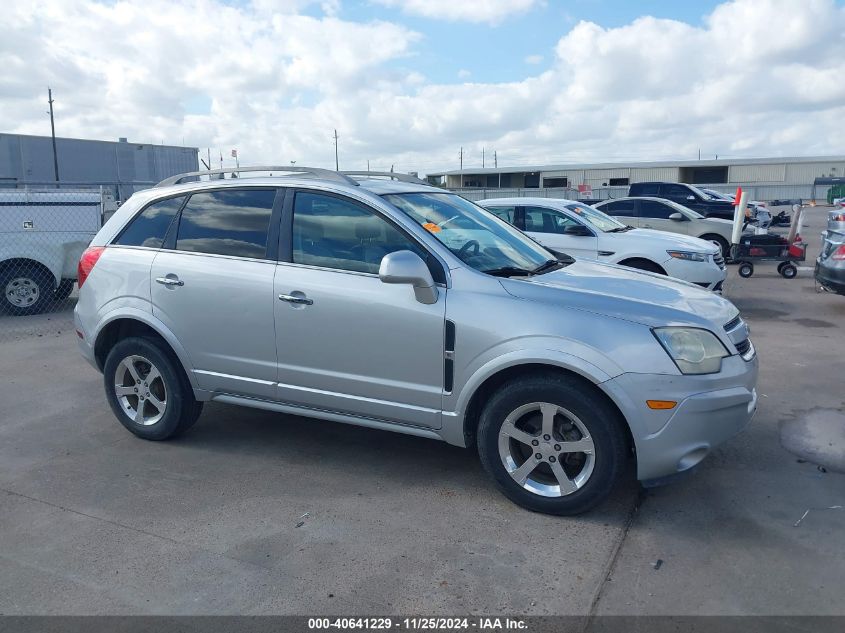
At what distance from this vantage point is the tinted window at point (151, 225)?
5113mm

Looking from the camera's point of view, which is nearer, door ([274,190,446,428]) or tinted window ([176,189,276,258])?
door ([274,190,446,428])

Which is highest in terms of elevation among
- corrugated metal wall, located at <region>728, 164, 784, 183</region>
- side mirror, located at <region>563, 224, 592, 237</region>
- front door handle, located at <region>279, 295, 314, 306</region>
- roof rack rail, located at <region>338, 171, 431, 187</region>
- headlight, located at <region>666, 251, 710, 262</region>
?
corrugated metal wall, located at <region>728, 164, 784, 183</region>

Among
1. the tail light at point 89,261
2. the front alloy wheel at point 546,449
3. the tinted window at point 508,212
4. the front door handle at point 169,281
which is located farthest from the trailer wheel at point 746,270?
the tail light at point 89,261

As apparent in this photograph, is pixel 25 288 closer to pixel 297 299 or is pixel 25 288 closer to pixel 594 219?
pixel 297 299

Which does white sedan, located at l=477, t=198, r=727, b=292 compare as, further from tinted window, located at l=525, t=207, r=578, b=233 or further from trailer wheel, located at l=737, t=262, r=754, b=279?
trailer wheel, located at l=737, t=262, r=754, b=279

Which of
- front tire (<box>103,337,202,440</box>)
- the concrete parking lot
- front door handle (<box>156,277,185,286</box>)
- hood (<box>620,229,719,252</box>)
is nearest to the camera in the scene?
the concrete parking lot

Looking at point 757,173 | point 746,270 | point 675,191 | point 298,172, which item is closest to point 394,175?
point 298,172

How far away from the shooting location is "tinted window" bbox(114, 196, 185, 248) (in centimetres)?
511

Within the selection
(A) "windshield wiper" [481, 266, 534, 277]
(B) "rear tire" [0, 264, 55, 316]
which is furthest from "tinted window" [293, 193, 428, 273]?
(B) "rear tire" [0, 264, 55, 316]

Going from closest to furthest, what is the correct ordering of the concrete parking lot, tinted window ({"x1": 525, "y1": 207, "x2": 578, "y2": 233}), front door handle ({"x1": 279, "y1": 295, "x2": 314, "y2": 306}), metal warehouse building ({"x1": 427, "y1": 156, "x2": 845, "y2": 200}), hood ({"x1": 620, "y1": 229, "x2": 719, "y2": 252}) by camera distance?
the concrete parking lot
front door handle ({"x1": 279, "y1": 295, "x2": 314, "y2": 306})
hood ({"x1": 620, "y1": 229, "x2": 719, "y2": 252})
tinted window ({"x1": 525, "y1": 207, "x2": 578, "y2": 233})
metal warehouse building ({"x1": 427, "y1": 156, "x2": 845, "y2": 200})

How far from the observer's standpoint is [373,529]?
3.87 meters

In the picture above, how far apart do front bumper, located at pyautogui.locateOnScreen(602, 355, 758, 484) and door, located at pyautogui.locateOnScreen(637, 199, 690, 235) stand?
481 inches

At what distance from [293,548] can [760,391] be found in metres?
4.37

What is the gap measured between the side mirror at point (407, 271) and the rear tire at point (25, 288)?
8200 millimetres
